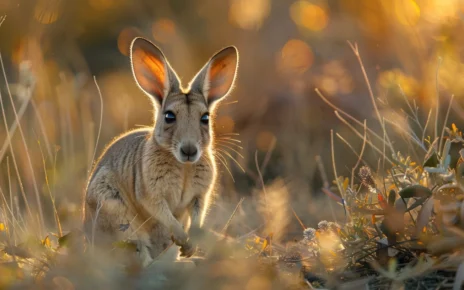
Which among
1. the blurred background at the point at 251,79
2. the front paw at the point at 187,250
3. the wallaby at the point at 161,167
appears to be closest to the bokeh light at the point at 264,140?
the blurred background at the point at 251,79

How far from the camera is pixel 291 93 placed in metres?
10.5

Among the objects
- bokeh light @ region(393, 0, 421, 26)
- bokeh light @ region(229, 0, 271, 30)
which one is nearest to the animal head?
bokeh light @ region(393, 0, 421, 26)

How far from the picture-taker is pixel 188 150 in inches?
228

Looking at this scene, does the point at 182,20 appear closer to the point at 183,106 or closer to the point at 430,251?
the point at 183,106

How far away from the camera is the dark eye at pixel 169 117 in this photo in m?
6.07

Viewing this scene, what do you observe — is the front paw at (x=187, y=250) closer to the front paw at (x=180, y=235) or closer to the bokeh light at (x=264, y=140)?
the front paw at (x=180, y=235)

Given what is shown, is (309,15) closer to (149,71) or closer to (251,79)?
(251,79)

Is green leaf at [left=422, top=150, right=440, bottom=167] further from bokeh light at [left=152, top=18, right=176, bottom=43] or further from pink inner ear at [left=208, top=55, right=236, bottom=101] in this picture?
bokeh light at [left=152, top=18, right=176, bottom=43]

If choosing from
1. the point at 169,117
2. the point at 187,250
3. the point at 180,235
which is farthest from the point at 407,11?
the point at 187,250

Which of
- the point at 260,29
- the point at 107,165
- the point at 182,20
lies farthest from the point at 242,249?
the point at 182,20

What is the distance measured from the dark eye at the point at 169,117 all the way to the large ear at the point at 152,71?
24 centimetres

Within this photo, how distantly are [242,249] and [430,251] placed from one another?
1043 millimetres

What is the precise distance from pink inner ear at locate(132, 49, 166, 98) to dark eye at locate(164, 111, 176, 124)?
0.99ft

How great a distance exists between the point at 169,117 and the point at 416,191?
2.37 metres
